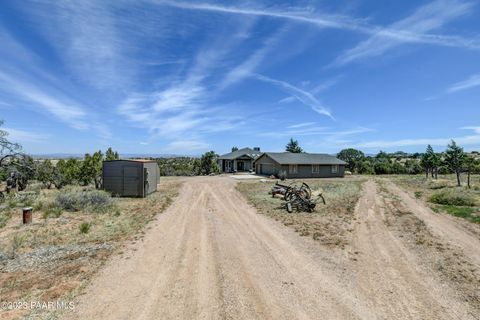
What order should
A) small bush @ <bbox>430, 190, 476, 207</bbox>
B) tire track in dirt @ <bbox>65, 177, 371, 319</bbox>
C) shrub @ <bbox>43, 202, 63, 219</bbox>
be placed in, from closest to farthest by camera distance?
tire track in dirt @ <bbox>65, 177, 371, 319</bbox> < shrub @ <bbox>43, 202, 63, 219</bbox> < small bush @ <bbox>430, 190, 476, 207</bbox>

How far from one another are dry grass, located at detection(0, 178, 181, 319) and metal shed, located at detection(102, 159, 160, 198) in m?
5.11

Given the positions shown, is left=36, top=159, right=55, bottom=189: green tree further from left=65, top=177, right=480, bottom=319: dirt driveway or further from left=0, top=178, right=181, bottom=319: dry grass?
left=65, top=177, right=480, bottom=319: dirt driveway

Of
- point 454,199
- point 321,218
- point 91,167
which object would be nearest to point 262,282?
point 321,218

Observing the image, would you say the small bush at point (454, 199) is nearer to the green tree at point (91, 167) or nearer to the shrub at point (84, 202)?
the shrub at point (84, 202)

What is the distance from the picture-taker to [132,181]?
2250 cm

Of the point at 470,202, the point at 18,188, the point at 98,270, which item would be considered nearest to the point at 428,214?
the point at 470,202

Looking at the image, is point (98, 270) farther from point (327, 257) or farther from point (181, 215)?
point (181, 215)

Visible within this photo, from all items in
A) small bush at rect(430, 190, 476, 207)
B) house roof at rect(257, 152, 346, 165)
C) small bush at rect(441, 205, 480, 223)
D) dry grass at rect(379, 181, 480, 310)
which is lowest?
dry grass at rect(379, 181, 480, 310)

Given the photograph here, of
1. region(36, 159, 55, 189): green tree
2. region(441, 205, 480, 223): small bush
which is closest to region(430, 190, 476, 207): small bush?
region(441, 205, 480, 223): small bush

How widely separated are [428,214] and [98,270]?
57.7 feet

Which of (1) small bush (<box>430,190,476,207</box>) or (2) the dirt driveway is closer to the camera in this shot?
(2) the dirt driveway

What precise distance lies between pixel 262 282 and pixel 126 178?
18295 millimetres

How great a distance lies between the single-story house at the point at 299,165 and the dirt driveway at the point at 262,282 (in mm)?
34032

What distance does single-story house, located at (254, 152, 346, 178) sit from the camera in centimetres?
4578
